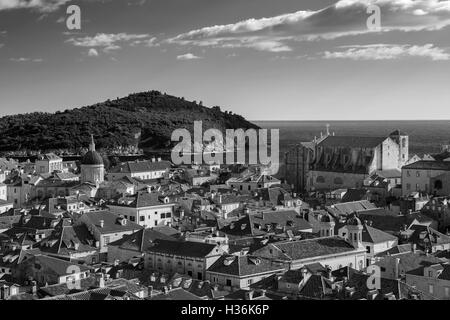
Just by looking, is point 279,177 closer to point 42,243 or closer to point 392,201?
point 392,201

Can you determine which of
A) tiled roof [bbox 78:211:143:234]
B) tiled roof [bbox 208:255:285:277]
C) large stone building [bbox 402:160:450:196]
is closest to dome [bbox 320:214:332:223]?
tiled roof [bbox 78:211:143:234]

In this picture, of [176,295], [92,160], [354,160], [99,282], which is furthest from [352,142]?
[176,295]

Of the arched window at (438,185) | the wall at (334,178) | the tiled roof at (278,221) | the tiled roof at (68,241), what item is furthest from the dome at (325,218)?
the wall at (334,178)

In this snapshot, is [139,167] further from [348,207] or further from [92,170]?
[348,207]

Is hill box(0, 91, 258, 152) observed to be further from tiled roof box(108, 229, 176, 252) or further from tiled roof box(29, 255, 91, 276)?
tiled roof box(29, 255, 91, 276)

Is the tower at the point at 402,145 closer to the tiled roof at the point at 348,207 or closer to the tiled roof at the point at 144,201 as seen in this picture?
the tiled roof at the point at 348,207
